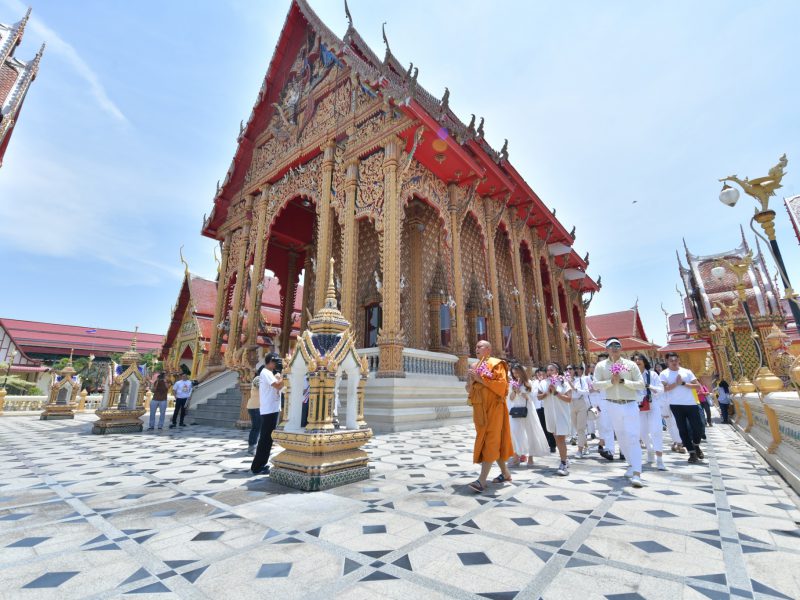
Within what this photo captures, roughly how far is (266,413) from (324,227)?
21.5 feet

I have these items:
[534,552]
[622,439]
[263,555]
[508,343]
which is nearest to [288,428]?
[263,555]

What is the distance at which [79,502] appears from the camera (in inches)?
109

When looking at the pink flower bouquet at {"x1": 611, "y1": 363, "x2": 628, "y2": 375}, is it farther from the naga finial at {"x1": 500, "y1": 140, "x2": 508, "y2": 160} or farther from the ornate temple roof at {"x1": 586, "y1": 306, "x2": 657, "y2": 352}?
the ornate temple roof at {"x1": 586, "y1": 306, "x2": 657, "y2": 352}

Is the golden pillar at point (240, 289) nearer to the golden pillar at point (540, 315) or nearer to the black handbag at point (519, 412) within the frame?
the black handbag at point (519, 412)

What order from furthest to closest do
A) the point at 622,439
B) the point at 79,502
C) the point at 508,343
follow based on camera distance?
the point at 508,343 < the point at 622,439 < the point at 79,502

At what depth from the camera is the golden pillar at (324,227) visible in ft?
30.5

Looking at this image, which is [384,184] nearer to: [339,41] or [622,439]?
[339,41]

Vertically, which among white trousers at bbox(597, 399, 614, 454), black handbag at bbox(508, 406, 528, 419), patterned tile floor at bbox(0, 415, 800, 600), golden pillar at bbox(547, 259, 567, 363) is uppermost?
golden pillar at bbox(547, 259, 567, 363)

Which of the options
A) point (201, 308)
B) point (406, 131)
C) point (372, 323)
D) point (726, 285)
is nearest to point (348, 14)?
point (406, 131)

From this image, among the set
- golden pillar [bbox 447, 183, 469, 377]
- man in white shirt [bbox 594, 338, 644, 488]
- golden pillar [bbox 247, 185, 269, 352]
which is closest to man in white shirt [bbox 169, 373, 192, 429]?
golden pillar [bbox 247, 185, 269, 352]

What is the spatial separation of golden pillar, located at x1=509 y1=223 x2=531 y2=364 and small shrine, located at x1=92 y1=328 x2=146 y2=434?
1070 centimetres

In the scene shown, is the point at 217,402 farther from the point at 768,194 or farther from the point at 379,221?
the point at 768,194

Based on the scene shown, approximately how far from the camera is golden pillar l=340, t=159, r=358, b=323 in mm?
8594

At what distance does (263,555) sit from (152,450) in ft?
15.1
